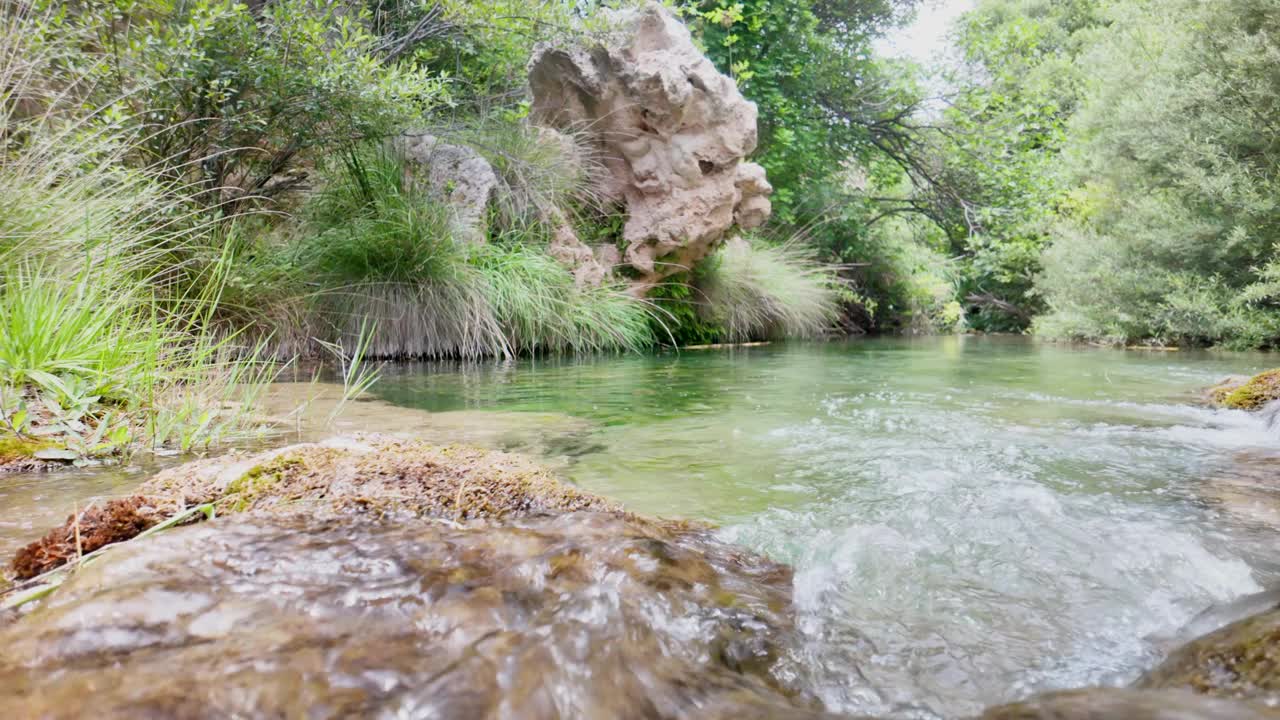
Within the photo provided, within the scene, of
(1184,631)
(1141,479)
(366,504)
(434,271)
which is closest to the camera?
(1184,631)

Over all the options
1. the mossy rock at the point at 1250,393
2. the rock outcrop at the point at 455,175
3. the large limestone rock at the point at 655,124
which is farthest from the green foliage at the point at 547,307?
the mossy rock at the point at 1250,393

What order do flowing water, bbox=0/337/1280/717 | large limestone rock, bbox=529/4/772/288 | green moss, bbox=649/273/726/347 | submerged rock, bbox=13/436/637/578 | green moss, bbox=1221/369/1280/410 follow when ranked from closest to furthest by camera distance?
flowing water, bbox=0/337/1280/717 → submerged rock, bbox=13/436/637/578 → green moss, bbox=1221/369/1280/410 → large limestone rock, bbox=529/4/772/288 → green moss, bbox=649/273/726/347

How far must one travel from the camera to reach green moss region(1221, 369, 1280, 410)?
3.82 m

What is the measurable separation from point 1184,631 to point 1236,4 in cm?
1055

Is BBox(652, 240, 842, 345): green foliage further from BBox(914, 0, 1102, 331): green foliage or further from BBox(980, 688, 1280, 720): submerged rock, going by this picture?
BBox(980, 688, 1280, 720): submerged rock

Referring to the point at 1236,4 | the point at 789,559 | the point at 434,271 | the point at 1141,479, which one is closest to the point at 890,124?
the point at 1236,4

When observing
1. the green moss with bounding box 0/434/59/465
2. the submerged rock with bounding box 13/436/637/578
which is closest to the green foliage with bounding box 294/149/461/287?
the green moss with bounding box 0/434/59/465

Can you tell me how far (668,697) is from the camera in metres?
0.97

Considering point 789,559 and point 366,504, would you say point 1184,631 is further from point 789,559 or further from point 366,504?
point 366,504

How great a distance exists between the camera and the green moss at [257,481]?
1.56m

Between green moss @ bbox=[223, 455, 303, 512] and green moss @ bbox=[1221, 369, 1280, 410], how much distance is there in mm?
4565

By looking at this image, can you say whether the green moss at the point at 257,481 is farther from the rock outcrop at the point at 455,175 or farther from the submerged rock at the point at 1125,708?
the rock outcrop at the point at 455,175

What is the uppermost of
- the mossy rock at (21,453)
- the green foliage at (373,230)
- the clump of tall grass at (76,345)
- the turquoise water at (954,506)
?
the green foliage at (373,230)

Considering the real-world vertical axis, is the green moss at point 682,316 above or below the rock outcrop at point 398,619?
above
